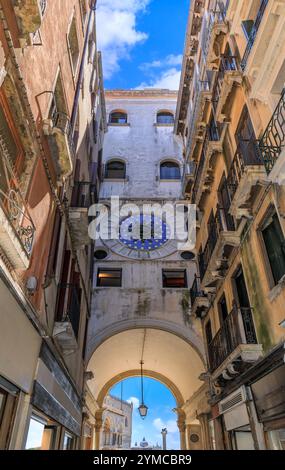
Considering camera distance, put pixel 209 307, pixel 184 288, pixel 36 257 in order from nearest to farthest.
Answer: pixel 36 257
pixel 209 307
pixel 184 288

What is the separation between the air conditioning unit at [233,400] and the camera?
26.2 ft

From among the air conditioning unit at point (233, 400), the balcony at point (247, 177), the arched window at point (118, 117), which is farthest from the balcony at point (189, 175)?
the arched window at point (118, 117)

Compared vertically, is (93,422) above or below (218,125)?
below

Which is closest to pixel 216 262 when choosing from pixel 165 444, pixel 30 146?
pixel 30 146

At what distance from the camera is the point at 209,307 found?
12859 mm

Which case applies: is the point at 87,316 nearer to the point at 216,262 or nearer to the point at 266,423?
the point at 216,262

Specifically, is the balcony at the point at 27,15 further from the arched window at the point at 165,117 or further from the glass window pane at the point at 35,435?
the arched window at the point at 165,117

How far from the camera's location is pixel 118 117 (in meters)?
24.1

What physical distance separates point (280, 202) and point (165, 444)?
879 inches

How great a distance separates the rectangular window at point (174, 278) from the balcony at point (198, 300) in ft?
3.93

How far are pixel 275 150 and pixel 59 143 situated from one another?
14.6 feet

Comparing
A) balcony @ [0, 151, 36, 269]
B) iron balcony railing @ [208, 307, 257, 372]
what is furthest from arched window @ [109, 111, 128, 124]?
balcony @ [0, 151, 36, 269]

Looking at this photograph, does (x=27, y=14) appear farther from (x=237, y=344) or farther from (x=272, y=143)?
(x=237, y=344)

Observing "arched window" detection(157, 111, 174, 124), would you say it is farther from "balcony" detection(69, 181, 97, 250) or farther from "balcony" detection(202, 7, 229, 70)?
"balcony" detection(69, 181, 97, 250)
